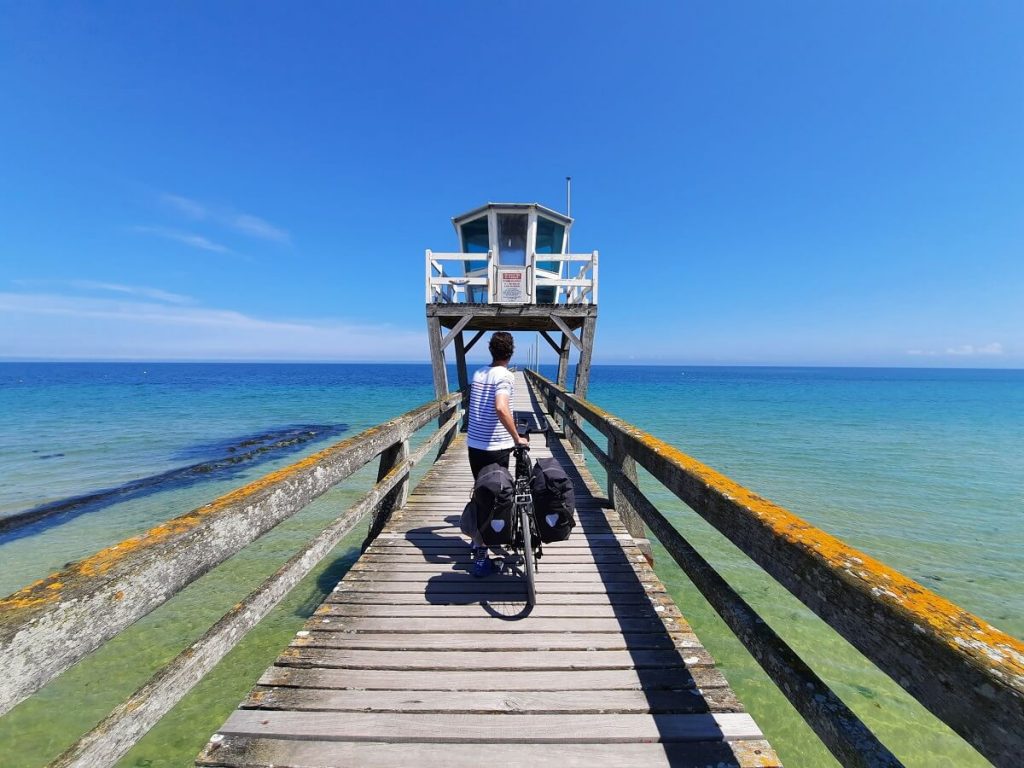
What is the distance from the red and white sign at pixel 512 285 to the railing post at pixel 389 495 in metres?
6.52

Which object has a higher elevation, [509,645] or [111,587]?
[111,587]

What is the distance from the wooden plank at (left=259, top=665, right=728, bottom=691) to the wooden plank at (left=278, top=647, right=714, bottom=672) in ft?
Answer: 0.10

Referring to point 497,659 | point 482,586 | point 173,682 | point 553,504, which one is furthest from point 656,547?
point 173,682

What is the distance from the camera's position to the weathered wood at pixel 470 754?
1.80 metres

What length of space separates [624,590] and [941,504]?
1179 centimetres

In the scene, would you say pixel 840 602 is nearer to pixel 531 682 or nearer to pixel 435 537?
pixel 531 682

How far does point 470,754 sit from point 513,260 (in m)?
11.3

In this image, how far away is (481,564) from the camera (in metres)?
3.41

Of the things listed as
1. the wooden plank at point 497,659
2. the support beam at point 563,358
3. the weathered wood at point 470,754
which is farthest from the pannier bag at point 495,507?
the support beam at point 563,358

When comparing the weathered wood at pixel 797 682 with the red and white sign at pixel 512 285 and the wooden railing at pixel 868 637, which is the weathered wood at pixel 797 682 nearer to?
the wooden railing at pixel 868 637

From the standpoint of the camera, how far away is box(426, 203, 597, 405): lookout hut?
984 cm

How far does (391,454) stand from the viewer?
4680 mm

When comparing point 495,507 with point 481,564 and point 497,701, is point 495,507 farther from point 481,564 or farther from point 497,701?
point 497,701

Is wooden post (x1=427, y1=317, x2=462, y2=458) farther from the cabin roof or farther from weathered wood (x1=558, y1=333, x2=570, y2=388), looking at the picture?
weathered wood (x1=558, y1=333, x2=570, y2=388)
